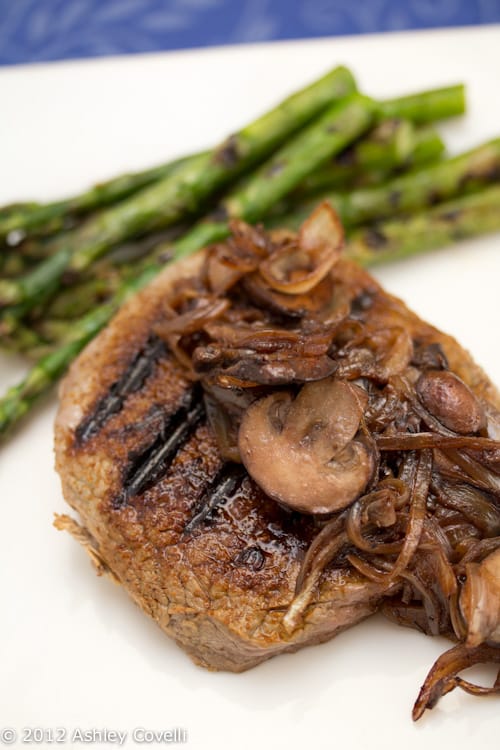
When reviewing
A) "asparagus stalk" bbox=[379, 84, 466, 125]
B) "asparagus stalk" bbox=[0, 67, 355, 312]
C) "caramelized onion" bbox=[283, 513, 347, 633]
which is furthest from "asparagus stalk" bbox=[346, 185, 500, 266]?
"caramelized onion" bbox=[283, 513, 347, 633]

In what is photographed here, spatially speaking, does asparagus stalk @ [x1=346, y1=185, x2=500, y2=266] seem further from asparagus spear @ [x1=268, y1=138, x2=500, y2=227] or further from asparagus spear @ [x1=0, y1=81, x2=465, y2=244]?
asparagus spear @ [x1=0, y1=81, x2=465, y2=244]

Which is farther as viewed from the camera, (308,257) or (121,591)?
(308,257)

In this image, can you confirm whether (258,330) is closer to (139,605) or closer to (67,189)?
(139,605)

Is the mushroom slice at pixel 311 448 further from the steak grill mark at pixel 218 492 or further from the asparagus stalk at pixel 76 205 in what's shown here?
the asparagus stalk at pixel 76 205

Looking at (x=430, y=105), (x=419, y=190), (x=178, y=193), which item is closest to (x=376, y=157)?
(x=419, y=190)

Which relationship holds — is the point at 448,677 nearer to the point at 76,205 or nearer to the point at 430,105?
the point at 76,205

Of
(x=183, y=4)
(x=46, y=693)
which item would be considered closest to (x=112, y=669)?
(x=46, y=693)
